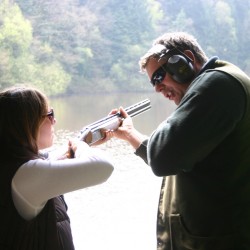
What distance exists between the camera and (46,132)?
103cm

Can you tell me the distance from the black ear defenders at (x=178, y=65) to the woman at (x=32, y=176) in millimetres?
311

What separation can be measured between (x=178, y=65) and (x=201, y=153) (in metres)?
0.28

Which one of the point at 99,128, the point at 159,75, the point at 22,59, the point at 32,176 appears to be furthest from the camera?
the point at 22,59

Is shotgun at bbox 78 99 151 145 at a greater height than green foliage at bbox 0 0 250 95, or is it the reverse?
A: green foliage at bbox 0 0 250 95

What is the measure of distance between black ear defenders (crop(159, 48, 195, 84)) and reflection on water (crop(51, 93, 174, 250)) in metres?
0.75

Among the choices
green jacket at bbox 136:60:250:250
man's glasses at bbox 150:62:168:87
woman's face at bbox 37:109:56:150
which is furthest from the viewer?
man's glasses at bbox 150:62:168:87

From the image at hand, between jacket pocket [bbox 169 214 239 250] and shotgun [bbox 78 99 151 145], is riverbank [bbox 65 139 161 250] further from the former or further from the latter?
jacket pocket [bbox 169 214 239 250]

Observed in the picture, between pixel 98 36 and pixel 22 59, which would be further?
pixel 98 36

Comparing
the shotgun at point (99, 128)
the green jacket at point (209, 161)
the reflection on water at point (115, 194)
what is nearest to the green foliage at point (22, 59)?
the reflection on water at point (115, 194)

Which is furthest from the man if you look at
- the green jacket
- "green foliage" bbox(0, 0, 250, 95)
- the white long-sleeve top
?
"green foliage" bbox(0, 0, 250, 95)

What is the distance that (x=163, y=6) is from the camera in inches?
78.2

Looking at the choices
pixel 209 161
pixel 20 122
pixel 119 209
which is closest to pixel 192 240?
pixel 209 161

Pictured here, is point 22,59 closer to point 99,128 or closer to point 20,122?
point 99,128

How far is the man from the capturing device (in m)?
0.89
